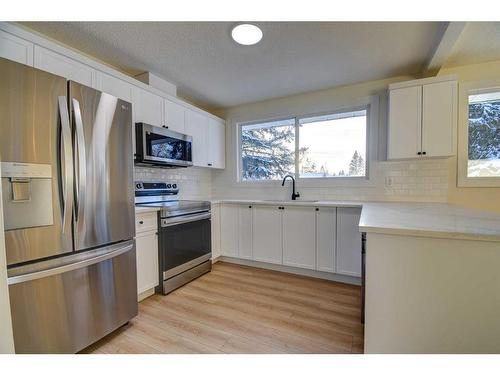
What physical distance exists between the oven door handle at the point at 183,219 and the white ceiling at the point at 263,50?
5.34 ft

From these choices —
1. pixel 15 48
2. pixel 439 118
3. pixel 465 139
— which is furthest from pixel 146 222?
pixel 465 139

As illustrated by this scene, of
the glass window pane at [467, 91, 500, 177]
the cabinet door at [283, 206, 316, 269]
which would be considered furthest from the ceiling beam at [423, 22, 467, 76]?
the cabinet door at [283, 206, 316, 269]

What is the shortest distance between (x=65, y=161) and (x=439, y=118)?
321 cm

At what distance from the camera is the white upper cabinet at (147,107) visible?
7.39 ft

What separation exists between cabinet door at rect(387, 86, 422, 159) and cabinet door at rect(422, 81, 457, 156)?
53mm

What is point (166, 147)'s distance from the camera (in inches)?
98.7

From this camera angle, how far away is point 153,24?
1.73 metres

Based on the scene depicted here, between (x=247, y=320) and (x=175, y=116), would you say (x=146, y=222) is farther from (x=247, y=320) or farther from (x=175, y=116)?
(x=175, y=116)

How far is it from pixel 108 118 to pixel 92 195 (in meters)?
0.55

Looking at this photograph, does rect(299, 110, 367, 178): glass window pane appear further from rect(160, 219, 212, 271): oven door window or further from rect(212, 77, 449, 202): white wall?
rect(160, 219, 212, 271): oven door window

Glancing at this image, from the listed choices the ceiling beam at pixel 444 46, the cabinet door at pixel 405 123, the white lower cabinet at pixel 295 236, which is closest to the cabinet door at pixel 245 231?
the white lower cabinet at pixel 295 236

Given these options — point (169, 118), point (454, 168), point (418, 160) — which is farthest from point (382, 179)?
point (169, 118)

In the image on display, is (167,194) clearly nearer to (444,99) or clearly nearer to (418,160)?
(418,160)

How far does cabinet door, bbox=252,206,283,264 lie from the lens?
2.81 m
